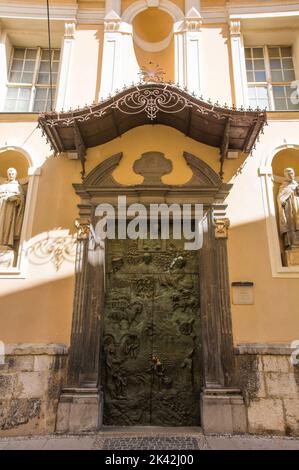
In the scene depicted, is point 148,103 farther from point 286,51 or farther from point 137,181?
point 286,51

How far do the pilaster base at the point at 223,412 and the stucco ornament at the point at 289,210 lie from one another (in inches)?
109

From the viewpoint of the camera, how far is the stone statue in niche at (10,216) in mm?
6625

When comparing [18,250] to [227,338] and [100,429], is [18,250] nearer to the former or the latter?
[100,429]

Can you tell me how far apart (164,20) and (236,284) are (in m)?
6.80

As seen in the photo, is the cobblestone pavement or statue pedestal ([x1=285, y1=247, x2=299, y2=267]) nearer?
the cobblestone pavement

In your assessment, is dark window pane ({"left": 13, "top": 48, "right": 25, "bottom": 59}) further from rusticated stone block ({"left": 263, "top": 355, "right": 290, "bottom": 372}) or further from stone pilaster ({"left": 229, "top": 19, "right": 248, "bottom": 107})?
rusticated stone block ({"left": 263, "top": 355, "right": 290, "bottom": 372})

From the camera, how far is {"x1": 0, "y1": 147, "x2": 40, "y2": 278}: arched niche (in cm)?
657

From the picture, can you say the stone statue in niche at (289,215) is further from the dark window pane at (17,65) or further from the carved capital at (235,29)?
the dark window pane at (17,65)

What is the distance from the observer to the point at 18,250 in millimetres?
6754

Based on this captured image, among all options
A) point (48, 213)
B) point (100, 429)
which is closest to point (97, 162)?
point (48, 213)

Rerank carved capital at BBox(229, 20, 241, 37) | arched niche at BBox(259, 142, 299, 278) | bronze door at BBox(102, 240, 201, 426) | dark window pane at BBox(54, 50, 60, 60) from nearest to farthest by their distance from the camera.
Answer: bronze door at BBox(102, 240, 201, 426)
arched niche at BBox(259, 142, 299, 278)
carved capital at BBox(229, 20, 241, 37)
dark window pane at BBox(54, 50, 60, 60)

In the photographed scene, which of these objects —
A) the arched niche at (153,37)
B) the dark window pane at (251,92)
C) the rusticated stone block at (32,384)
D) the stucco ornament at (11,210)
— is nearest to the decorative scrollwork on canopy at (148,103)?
the stucco ornament at (11,210)

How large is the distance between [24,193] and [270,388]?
18.6 ft

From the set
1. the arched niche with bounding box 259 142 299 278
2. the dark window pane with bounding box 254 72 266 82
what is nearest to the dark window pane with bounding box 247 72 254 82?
the dark window pane with bounding box 254 72 266 82
